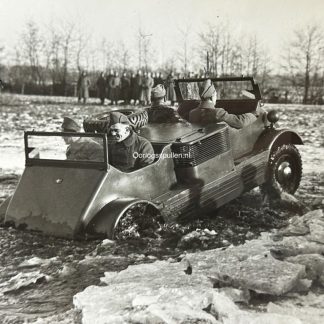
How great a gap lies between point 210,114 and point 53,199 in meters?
2.16

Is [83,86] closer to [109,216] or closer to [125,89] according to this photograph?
[125,89]

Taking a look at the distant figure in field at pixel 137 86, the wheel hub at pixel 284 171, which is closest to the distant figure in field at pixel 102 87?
the distant figure in field at pixel 137 86

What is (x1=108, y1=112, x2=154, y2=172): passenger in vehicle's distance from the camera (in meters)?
5.22

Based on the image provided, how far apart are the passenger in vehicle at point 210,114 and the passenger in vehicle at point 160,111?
0.73 feet

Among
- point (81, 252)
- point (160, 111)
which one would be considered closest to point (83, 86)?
point (160, 111)

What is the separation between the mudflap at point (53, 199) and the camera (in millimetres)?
4793

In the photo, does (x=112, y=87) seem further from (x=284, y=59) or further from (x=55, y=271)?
(x=55, y=271)

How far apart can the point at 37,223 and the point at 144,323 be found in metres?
2.06

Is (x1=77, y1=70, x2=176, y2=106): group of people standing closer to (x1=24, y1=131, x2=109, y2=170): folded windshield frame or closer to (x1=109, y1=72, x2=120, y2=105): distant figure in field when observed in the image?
(x1=109, y1=72, x2=120, y2=105): distant figure in field

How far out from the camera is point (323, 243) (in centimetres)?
461

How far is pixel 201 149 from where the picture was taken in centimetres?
567

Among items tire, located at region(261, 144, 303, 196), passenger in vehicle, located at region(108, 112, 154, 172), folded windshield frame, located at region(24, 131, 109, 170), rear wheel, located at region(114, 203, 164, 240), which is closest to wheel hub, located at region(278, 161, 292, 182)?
tire, located at region(261, 144, 303, 196)

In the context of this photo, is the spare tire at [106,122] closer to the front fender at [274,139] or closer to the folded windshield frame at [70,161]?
the folded windshield frame at [70,161]

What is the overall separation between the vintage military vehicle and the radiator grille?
1 centimetres
